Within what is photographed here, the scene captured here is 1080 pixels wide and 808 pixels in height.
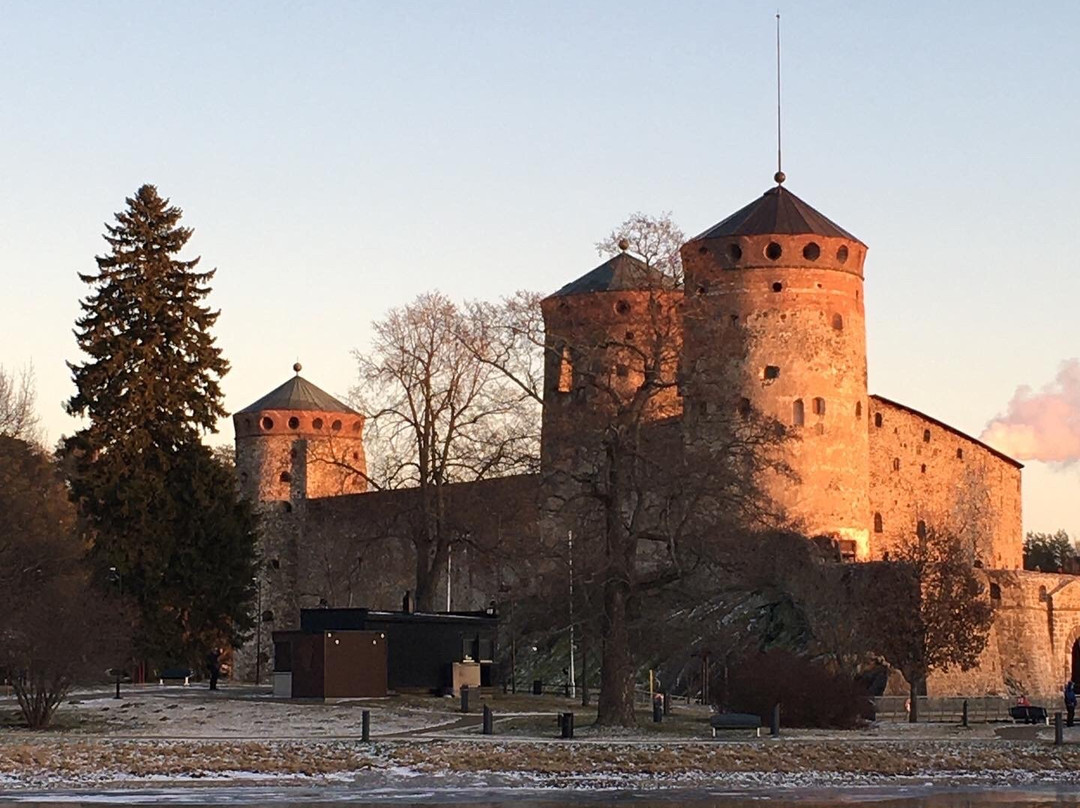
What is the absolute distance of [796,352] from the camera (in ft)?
194

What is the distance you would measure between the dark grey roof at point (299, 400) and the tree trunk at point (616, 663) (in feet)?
124

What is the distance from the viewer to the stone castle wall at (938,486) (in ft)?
205

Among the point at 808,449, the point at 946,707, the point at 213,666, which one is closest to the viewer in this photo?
the point at 213,666

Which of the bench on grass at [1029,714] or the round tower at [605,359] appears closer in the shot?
the round tower at [605,359]

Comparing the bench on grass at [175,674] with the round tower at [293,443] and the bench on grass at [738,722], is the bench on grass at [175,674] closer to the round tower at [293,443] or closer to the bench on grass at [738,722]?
the bench on grass at [738,722]

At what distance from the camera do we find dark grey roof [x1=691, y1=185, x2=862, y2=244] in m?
59.4

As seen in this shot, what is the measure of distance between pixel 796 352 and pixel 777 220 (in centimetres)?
373

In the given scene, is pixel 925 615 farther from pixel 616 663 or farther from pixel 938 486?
pixel 938 486

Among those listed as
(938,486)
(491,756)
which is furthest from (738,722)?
(938,486)

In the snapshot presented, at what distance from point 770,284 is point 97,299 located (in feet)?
59.0

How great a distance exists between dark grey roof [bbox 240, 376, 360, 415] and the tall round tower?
20.2m

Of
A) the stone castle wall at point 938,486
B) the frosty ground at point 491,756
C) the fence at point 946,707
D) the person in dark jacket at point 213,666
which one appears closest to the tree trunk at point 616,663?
the frosty ground at point 491,756

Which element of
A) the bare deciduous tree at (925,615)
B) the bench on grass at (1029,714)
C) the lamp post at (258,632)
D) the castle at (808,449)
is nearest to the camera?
the bench on grass at (1029,714)

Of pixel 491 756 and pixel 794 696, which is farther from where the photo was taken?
pixel 794 696
